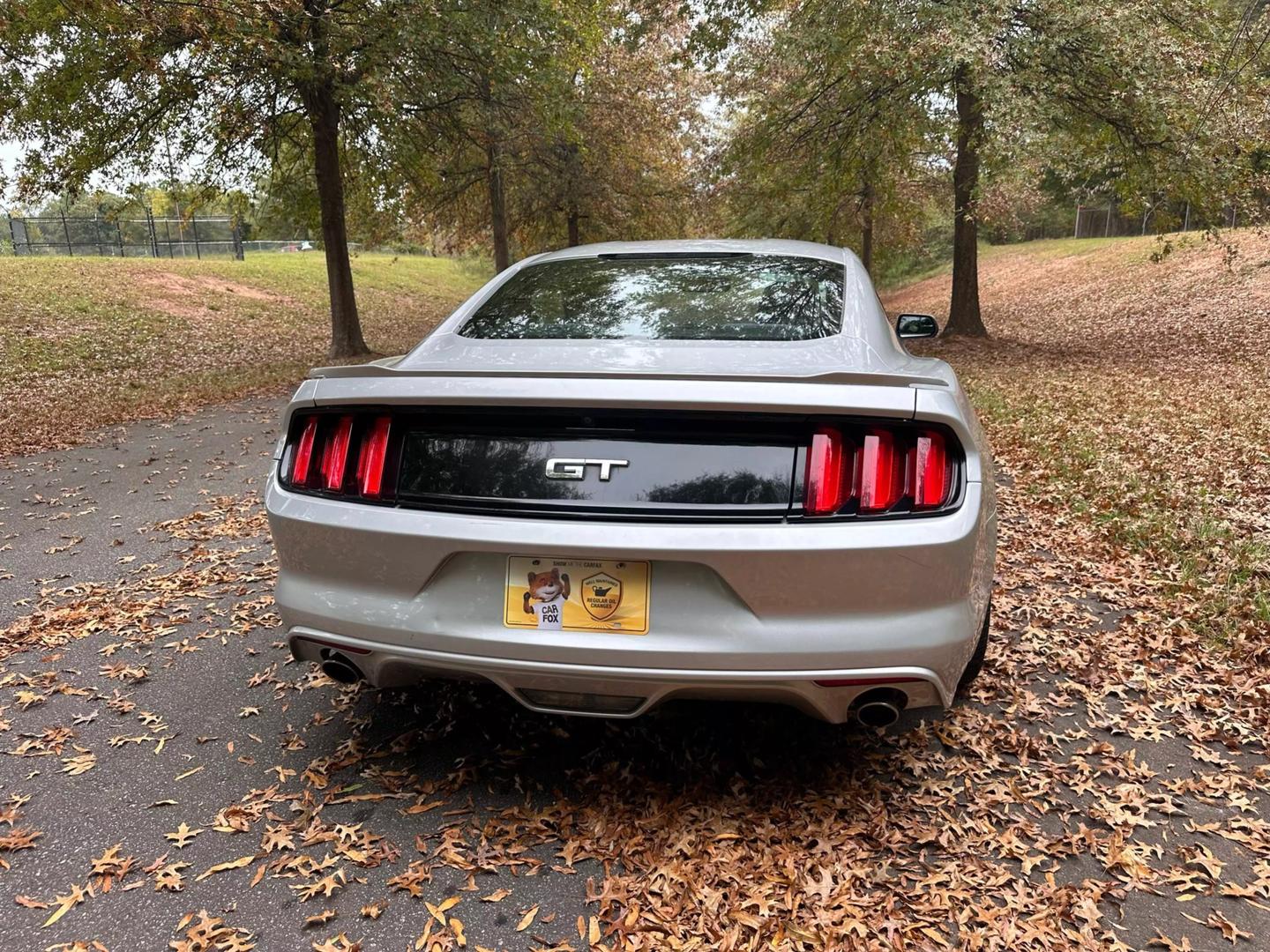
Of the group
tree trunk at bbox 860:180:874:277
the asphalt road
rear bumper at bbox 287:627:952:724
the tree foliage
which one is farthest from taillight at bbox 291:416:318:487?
tree trunk at bbox 860:180:874:277

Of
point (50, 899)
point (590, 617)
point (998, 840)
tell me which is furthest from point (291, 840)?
point (998, 840)

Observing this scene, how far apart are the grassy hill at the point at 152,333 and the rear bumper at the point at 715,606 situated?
791cm

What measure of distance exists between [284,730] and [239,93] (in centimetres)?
1240

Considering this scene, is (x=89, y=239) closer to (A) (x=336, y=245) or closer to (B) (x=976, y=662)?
(A) (x=336, y=245)

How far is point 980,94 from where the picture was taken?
1094cm

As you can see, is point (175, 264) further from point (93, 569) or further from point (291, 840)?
point (291, 840)

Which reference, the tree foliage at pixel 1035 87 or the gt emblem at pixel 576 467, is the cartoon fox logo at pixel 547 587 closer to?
the gt emblem at pixel 576 467

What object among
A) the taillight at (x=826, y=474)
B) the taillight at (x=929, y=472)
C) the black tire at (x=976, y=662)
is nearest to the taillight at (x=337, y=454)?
the taillight at (x=826, y=474)

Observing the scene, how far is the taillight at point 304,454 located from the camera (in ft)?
Result: 8.55

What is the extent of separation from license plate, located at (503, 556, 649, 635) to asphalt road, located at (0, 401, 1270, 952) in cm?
50

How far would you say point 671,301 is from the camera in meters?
3.09

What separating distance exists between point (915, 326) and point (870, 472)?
228cm

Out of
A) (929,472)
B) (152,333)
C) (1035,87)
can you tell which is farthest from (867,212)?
(929,472)

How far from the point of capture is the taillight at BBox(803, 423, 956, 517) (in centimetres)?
220
